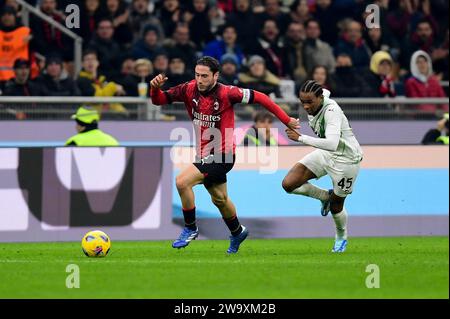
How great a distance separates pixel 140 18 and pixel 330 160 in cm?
861

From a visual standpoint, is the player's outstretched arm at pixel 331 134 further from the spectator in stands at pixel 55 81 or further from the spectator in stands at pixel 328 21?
the spectator in stands at pixel 328 21

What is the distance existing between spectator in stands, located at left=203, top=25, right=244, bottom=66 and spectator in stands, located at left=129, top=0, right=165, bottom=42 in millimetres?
917

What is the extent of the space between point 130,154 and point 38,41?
4882 mm

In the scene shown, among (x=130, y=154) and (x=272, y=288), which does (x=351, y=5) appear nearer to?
(x=130, y=154)

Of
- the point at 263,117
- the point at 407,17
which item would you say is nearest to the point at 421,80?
the point at 407,17

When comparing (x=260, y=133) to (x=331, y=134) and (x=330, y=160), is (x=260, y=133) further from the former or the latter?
(x=331, y=134)

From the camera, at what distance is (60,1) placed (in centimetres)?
2242

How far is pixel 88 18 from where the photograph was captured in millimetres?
22219

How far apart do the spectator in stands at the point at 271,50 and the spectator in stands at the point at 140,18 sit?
1.73 m

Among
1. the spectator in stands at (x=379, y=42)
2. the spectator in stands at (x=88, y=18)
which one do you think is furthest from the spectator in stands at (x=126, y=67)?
the spectator in stands at (x=379, y=42)

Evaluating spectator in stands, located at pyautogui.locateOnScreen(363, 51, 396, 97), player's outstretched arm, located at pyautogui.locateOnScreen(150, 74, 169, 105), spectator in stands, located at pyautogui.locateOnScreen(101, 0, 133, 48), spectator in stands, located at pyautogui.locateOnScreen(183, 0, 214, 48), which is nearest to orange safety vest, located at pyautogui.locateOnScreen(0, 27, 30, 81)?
spectator in stands, located at pyautogui.locateOnScreen(101, 0, 133, 48)

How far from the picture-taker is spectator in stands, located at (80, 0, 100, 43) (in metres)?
22.1

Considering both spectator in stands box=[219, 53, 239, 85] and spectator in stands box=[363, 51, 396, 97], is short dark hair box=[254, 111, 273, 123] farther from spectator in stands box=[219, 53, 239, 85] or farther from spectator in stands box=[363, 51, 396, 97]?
spectator in stands box=[363, 51, 396, 97]

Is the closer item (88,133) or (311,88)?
(311,88)
